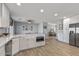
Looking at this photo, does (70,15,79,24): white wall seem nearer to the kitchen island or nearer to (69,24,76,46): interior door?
(69,24,76,46): interior door

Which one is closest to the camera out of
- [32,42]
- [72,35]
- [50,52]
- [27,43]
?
[50,52]

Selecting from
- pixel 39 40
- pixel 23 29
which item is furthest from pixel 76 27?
pixel 23 29

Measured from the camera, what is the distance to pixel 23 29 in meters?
14.6

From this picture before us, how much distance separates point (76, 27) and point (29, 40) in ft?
11.1

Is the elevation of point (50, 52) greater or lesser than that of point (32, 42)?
lesser

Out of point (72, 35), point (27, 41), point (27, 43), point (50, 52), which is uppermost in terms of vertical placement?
point (72, 35)

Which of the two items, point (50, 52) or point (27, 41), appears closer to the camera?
point (50, 52)

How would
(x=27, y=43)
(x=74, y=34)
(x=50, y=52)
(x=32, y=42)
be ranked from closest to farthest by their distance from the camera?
(x=50, y=52)
(x=27, y=43)
(x=32, y=42)
(x=74, y=34)

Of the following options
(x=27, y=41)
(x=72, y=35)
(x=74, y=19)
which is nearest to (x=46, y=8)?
(x=27, y=41)

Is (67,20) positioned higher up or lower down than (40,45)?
higher up

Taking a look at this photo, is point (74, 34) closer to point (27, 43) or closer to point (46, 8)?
point (46, 8)

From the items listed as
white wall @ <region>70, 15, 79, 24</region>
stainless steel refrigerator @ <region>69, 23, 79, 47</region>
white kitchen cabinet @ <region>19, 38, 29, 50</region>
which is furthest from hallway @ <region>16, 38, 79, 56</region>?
white wall @ <region>70, 15, 79, 24</region>

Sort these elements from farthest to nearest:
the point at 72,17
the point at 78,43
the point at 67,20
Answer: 1. the point at 67,20
2. the point at 72,17
3. the point at 78,43

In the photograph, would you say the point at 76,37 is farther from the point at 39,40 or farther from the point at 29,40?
the point at 29,40
